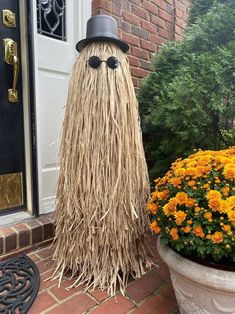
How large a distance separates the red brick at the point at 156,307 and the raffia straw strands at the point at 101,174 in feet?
0.54

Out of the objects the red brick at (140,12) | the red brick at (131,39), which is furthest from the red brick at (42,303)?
the red brick at (140,12)

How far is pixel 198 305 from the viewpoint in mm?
1069

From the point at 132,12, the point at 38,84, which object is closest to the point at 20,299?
the point at 38,84

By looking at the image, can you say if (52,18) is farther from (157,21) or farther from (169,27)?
(169,27)

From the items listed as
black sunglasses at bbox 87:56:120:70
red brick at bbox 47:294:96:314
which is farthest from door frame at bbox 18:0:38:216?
red brick at bbox 47:294:96:314

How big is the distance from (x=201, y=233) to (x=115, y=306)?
2.00 ft

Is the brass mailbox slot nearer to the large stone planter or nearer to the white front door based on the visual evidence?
the white front door

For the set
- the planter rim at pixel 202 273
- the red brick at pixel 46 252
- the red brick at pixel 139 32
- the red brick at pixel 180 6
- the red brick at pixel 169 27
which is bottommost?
the red brick at pixel 46 252

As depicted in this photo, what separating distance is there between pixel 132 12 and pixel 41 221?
6.15 ft

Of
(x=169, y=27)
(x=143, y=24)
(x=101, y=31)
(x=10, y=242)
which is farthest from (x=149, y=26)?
(x=10, y=242)

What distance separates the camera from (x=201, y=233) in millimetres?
1009

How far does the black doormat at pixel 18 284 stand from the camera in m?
1.25

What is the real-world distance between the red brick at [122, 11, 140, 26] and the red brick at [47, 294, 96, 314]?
2.09 meters

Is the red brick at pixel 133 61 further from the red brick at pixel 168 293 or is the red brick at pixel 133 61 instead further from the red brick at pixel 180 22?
the red brick at pixel 168 293
